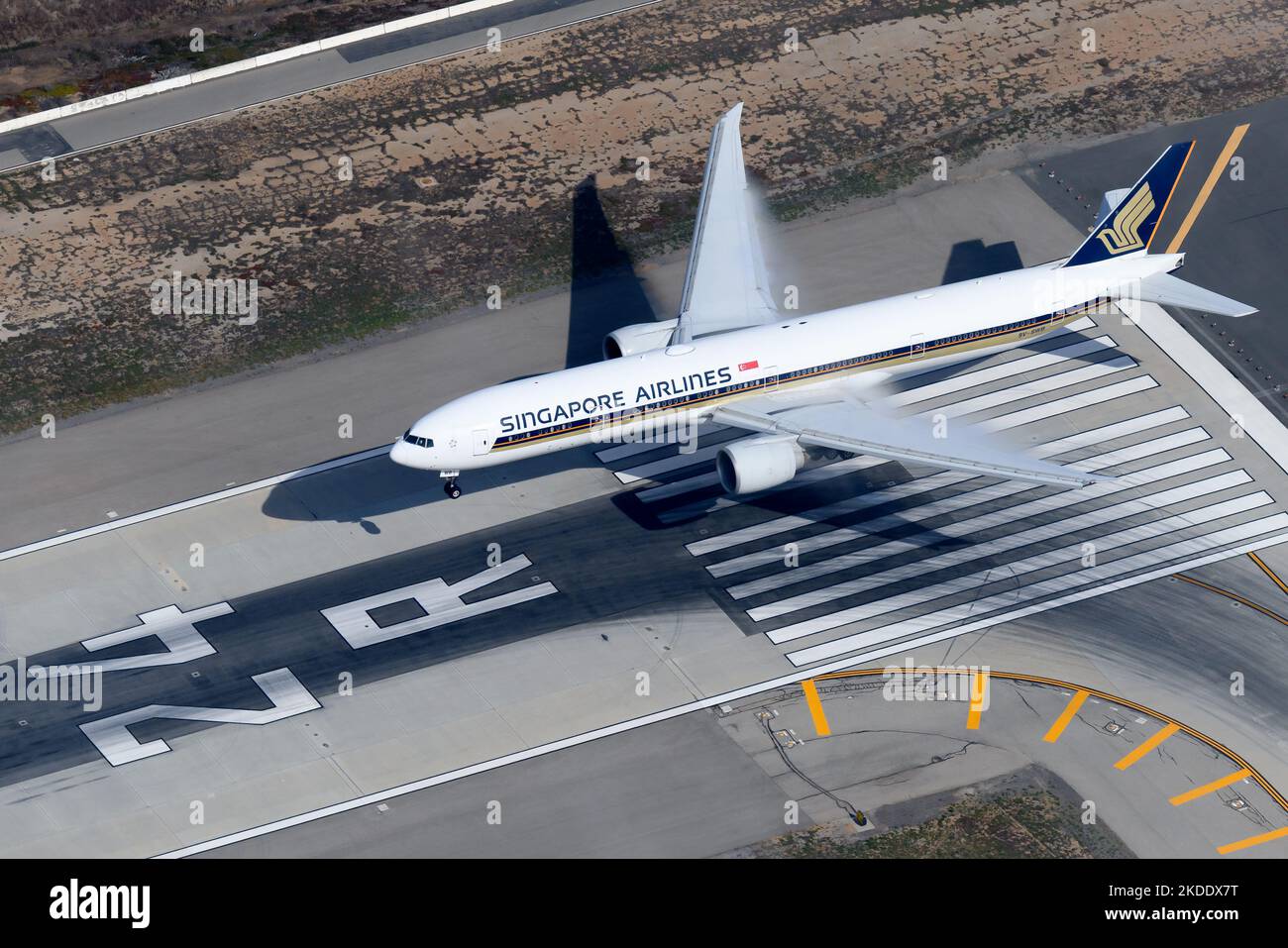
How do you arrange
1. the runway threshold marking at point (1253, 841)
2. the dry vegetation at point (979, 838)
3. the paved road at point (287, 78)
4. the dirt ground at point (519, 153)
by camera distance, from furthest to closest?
the paved road at point (287, 78), the dirt ground at point (519, 153), the runway threshold marking at point (1253, 841), the dry vegetation at point (979, 838)

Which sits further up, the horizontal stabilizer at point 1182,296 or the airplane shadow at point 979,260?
the airplane shadow at point 979,260

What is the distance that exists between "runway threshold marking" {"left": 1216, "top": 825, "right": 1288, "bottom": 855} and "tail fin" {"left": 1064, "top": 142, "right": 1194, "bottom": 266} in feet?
91.2

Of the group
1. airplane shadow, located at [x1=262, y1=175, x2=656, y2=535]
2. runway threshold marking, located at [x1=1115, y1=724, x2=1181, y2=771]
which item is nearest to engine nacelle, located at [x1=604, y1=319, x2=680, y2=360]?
airplane shadow, located at [x1=262, y1=175, x2=656, y2=535]

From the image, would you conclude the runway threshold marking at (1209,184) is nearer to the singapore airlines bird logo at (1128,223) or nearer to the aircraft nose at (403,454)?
the singapore airlines bird logo at (1128,223)

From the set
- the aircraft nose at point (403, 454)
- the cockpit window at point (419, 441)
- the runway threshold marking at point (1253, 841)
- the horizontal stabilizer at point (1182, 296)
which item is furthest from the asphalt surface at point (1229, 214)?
the aircraft nose at point (403, 454)

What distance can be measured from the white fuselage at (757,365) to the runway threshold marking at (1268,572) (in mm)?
13444

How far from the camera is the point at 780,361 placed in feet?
244

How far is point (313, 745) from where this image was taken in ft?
219

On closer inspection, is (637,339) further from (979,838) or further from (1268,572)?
(1268,572)

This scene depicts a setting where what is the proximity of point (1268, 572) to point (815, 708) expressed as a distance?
21.8 meters

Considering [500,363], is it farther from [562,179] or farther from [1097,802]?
[1097,802]

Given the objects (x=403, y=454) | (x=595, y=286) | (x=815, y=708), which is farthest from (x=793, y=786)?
(x=595, y=286)

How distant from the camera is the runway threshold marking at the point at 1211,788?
2569 inches
